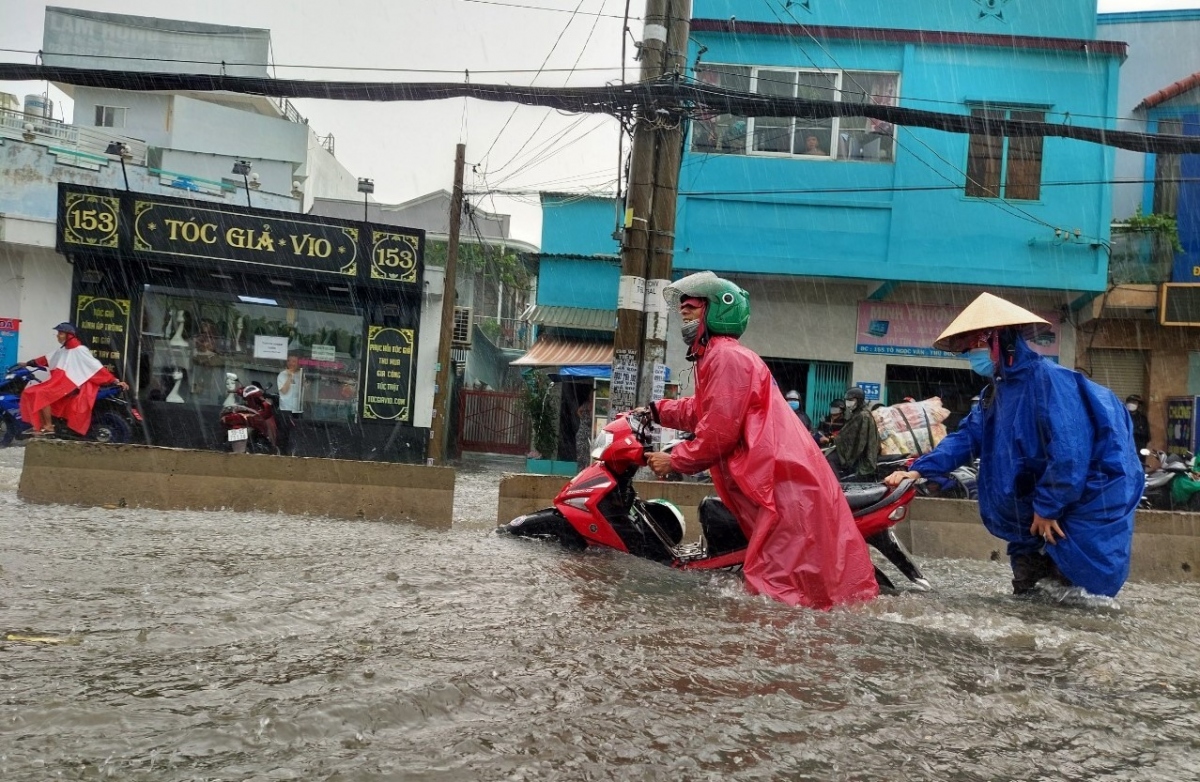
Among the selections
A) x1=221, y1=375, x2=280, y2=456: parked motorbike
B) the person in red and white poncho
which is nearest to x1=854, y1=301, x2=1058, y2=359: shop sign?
x1=221, y1=375, x2=280, y2=456: parked motorbike

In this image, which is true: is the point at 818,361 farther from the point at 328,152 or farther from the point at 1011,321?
the point at 328,152

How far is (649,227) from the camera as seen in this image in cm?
897

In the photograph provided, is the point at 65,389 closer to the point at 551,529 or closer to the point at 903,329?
the point at 551,529

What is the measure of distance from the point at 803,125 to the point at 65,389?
11.2 metres

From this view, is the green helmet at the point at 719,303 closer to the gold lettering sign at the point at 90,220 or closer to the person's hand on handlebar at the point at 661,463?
the person's hand on handlebar at the point at 661,463

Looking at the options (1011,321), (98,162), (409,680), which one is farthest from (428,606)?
(98,162)

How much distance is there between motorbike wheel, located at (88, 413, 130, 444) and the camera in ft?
47.4

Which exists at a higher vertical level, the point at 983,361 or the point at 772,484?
the point at 983,361

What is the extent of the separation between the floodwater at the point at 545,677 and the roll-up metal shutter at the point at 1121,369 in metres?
12.8

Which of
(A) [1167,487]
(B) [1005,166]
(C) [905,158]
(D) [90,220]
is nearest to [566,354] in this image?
(C) [905,158]

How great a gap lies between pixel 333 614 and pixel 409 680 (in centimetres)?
97

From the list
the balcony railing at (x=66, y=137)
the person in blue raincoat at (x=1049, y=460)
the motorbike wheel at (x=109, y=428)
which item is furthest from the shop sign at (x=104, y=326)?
the person in blue raincoat at (x=1049, y=460)

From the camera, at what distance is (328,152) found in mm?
39406

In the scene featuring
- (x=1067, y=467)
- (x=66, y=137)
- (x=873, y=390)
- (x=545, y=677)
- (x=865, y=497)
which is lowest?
(x=545, y=677)
